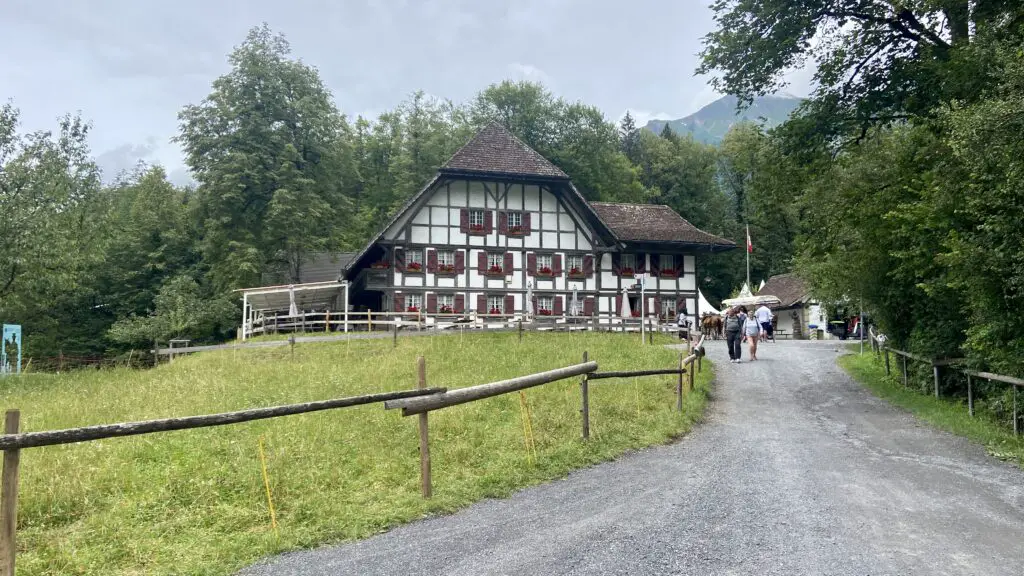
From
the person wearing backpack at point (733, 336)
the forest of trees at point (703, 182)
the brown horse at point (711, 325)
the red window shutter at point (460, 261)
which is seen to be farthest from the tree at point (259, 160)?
the person wearing backpack at point (733, 336)

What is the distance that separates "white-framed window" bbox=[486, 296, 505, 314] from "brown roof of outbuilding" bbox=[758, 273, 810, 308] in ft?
68.2

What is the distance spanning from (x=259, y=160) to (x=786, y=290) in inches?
1410

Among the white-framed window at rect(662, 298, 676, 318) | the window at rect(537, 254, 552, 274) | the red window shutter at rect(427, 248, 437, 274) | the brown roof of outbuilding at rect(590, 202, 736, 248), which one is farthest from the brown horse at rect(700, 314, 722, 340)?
the red window shutter at rect(427, 248, 437, 274)

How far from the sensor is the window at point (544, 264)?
34.0m

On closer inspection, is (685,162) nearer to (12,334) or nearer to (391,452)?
(12,334)

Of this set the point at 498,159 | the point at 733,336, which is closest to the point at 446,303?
the point at 498,159

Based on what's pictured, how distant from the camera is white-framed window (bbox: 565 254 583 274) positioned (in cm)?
3447

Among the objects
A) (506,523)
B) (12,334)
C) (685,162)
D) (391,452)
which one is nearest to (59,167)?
(12,334)

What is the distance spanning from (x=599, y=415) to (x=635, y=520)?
195 inches

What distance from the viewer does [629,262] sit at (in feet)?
119

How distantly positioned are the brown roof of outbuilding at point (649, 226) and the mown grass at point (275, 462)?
2131cm

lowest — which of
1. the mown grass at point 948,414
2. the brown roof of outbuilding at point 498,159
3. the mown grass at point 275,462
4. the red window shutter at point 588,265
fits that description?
the mown grass at point 948,414

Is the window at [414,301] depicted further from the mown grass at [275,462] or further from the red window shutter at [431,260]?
the mown grass at [275,462]

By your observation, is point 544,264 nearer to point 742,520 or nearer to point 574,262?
point 574,262
